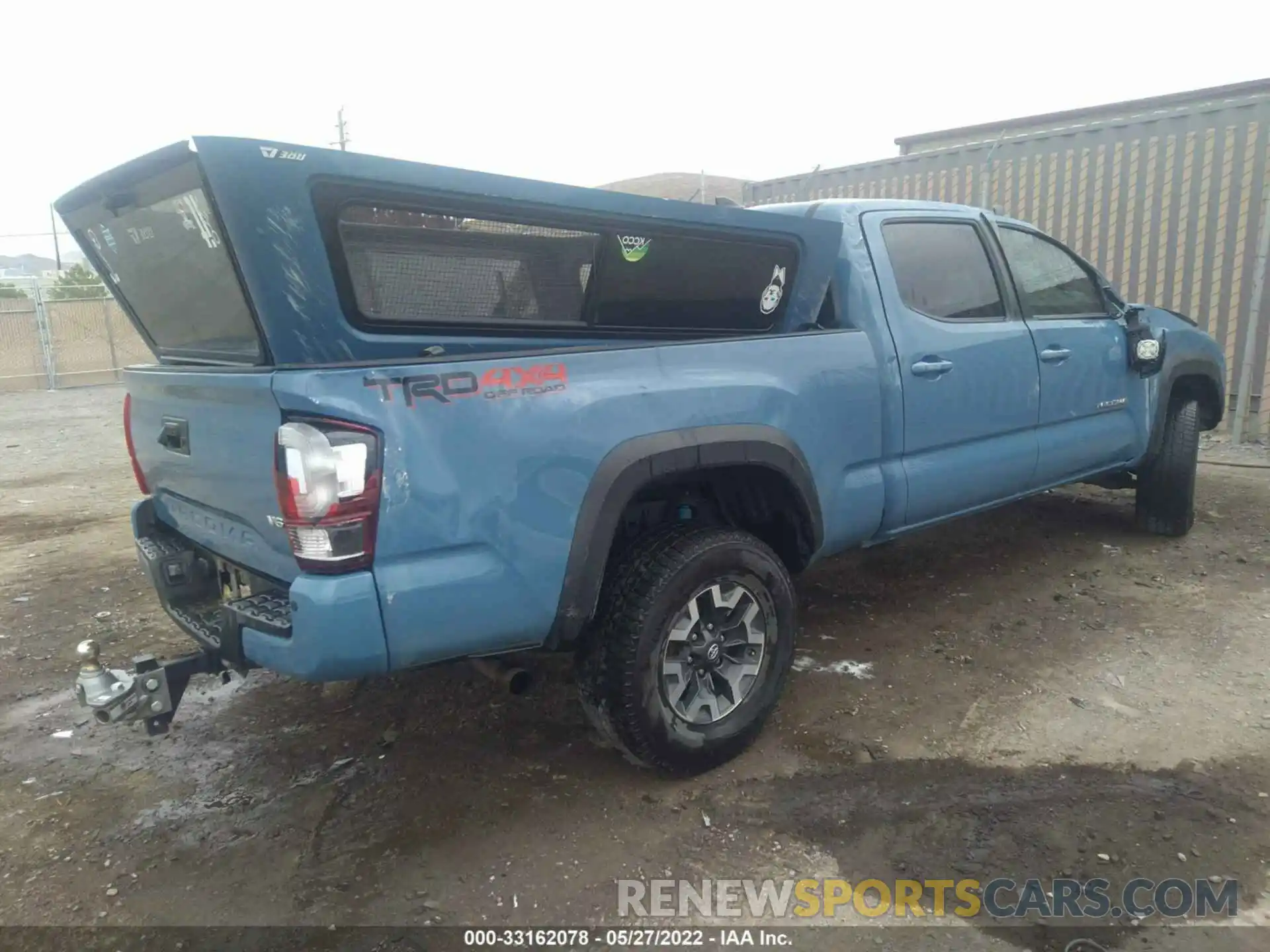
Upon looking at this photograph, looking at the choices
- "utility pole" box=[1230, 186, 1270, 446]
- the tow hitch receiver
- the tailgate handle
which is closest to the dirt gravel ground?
the tow hitch receiver

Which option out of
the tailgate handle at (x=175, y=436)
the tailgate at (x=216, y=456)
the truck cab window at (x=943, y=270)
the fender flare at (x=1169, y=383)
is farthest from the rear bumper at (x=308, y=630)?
the fender flare at (x=1169, y=383)

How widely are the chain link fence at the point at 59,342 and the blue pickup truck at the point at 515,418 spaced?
16177mm

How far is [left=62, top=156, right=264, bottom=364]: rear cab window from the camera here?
235 centimetres

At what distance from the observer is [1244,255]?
7469 mm

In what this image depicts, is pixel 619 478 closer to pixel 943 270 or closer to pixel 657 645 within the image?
pixel 657 645

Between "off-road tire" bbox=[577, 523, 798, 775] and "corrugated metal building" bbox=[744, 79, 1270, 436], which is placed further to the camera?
"corrugated metal building" bbox=[744, 79, 1270, 436]

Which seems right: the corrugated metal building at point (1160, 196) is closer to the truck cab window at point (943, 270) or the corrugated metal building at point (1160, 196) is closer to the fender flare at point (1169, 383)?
the fender flare at point (1169, 383)

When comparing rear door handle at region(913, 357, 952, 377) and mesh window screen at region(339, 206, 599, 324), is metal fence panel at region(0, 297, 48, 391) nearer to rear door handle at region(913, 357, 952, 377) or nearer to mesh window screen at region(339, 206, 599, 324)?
mesh window screen at region(339, 206, 599, 324)

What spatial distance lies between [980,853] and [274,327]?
245 centimetres

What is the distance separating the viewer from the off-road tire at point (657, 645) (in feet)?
9.05

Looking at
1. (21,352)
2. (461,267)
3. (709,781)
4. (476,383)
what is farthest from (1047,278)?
(21,352)

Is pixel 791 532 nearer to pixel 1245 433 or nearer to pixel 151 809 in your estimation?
pixel 151 809

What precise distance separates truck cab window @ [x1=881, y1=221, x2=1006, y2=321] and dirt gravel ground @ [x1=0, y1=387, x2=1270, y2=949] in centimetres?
149

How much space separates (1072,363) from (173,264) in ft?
12.9
